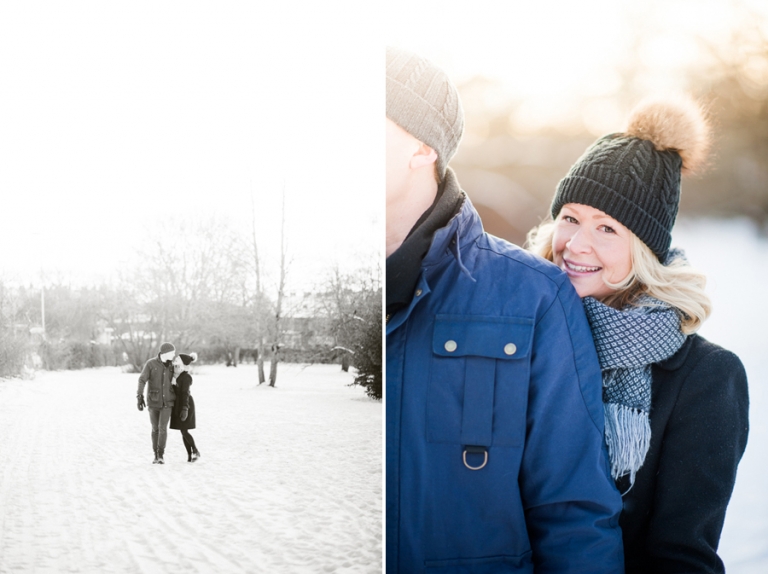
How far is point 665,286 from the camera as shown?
1.79m

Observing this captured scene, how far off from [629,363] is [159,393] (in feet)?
4.64

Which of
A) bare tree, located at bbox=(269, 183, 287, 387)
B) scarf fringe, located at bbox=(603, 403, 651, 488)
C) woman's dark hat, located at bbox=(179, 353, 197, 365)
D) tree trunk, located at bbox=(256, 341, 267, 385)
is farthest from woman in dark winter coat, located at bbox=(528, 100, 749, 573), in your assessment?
woman's dark hat, located at bbox=(179, 353, 197, 365)

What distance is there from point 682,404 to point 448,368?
706 millimetres

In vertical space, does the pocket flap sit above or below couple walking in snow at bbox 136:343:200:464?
above

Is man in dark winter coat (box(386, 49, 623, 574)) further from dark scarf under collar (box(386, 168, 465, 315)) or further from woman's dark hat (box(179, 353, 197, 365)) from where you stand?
woman's dark hat (box(179, 353, 197, 365))

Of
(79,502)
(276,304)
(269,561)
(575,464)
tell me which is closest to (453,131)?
(276,304)

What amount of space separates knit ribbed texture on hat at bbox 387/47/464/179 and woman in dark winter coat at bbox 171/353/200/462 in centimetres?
99

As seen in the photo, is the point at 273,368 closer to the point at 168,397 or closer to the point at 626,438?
the point at 168,397

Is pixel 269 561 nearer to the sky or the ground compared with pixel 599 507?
nearer to the ground

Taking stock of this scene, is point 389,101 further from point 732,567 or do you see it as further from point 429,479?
point 732,567

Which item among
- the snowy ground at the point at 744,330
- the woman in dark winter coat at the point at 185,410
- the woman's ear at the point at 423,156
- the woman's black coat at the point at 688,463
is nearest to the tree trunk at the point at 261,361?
the woman in dark winter coat at the point at 185,410

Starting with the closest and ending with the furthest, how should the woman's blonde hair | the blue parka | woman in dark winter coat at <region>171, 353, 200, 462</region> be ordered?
the blue parka < the woman's blonde hair < woman in dark winter coat at <region>171, 353, 200, 462</region>

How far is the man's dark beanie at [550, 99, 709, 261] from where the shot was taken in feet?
5.74

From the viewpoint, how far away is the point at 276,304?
6.50 feet
